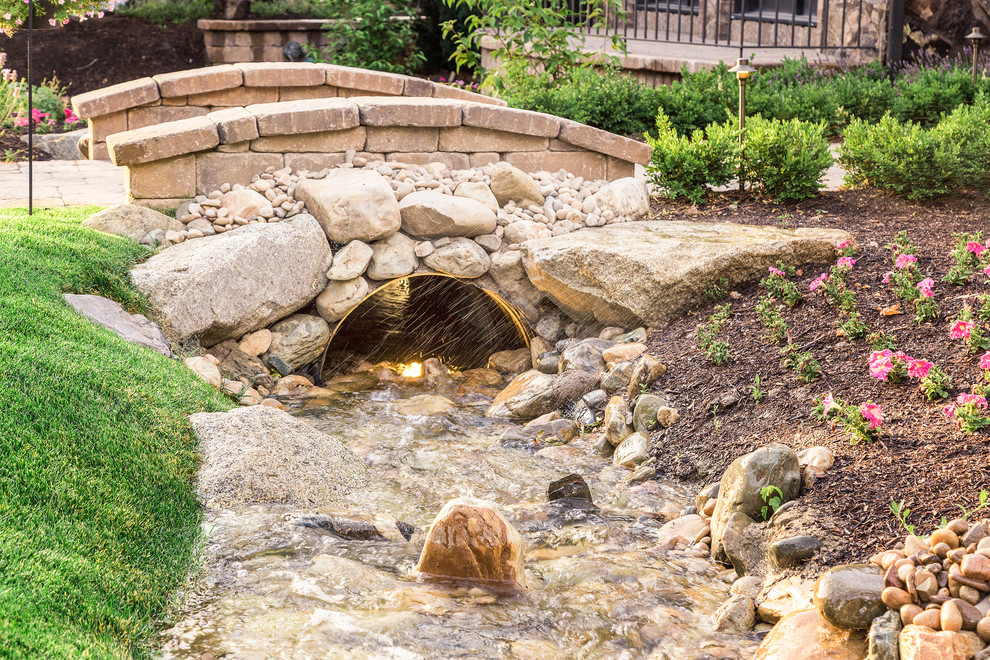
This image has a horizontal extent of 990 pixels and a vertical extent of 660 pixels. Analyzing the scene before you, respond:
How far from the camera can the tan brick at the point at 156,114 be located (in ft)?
30.8

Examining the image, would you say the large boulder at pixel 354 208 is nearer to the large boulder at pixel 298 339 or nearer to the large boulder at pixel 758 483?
the large boulder at pixel 298 339

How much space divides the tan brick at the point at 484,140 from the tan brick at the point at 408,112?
0.39 feet

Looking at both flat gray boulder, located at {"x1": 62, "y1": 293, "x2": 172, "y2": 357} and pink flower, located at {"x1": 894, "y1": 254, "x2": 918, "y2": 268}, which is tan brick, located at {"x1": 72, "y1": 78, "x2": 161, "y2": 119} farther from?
pink flower, located at {"x1": 894, "y1": 254, "x2": 918, "y2": 268}

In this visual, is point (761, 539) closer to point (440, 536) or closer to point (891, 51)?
point (440, 536)

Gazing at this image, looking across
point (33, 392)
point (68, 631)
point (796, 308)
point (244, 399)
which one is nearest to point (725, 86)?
point (796, 308)

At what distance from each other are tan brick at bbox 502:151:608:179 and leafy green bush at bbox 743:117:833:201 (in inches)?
47.4

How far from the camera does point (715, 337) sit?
18.3ft

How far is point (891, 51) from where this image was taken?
35.8 ft

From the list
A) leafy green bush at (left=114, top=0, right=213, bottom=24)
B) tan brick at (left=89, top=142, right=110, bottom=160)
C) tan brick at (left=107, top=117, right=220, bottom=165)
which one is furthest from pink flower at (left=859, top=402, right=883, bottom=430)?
leafy green bush at (left=114, top=0, right=213, bottom=24)

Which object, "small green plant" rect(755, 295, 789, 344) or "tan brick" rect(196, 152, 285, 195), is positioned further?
"tan brick" rect(196, 152, 285, 195)

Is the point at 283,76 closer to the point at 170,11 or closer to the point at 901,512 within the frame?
the point at 901,512

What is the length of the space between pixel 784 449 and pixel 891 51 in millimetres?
8577

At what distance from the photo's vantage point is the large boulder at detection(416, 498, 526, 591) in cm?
372

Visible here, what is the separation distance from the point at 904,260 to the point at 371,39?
1055 cm
